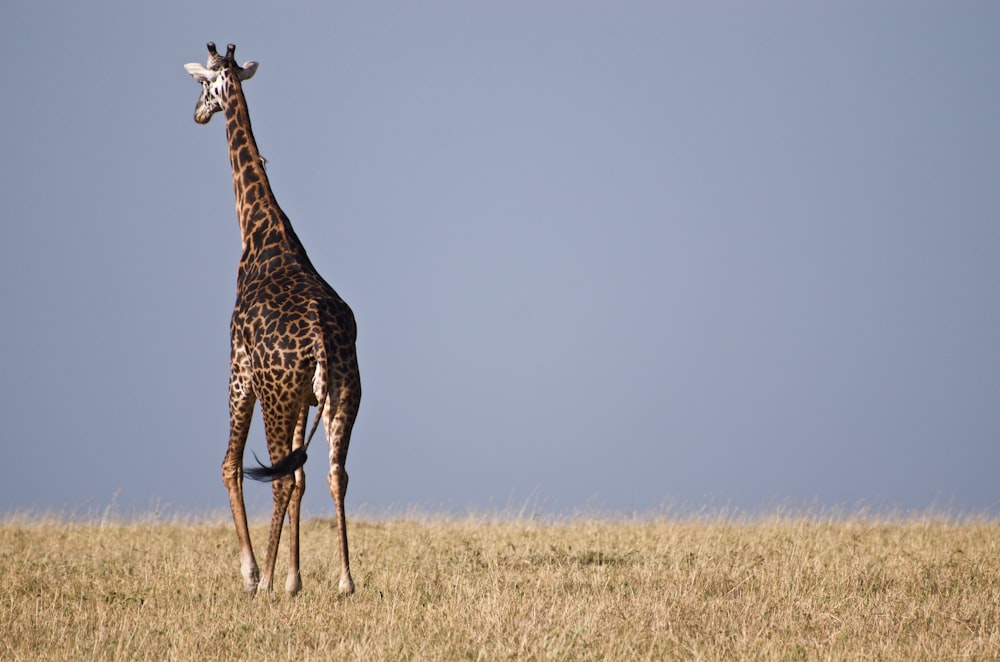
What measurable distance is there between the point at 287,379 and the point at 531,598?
114 inches

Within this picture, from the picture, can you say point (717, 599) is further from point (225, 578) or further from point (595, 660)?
point (225, 578)

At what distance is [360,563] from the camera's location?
12023 mm

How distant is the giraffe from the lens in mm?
10055

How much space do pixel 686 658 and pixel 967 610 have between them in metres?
3.22

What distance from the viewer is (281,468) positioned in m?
10.0

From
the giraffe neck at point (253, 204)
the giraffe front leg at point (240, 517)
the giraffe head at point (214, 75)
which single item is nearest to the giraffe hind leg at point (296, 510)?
the giraffe front leg at point (240, 517)

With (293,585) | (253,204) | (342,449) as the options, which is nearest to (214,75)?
(253,204)

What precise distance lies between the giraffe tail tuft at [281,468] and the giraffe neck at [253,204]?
2.20 m

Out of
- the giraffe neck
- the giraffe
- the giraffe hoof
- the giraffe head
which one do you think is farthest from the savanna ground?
the giraffe head

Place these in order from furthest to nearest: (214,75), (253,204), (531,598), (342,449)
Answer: (214,75) → (253,204) → (342,449) → (531,598)

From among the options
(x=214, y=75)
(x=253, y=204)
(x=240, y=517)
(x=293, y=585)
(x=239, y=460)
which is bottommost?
(x=293, y=585)

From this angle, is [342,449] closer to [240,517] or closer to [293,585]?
[293,585]

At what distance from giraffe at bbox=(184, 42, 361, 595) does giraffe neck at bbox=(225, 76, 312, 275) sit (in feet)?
0.07

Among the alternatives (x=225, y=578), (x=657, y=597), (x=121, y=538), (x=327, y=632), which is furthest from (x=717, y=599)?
(x=121, y=538)
